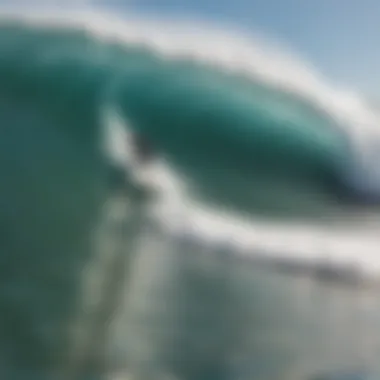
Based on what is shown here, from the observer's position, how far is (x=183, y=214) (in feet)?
4.26

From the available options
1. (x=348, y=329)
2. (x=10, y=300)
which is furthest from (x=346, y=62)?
(x=10, y=300)

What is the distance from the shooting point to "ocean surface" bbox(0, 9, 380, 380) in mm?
1273

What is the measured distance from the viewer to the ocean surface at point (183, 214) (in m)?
1.27

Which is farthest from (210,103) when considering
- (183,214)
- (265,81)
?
(183,214)

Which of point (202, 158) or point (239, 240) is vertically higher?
point (202, 158)

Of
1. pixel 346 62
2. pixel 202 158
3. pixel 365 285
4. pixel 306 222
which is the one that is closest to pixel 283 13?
pixel 346 62

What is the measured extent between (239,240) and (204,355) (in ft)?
0.94

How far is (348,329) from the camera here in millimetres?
1281

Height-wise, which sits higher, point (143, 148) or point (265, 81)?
point (265, 81)

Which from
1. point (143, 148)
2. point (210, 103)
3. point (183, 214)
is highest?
point (210, 103)

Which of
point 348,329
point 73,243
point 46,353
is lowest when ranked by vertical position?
point 46,353

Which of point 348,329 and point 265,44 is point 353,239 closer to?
point 348,329

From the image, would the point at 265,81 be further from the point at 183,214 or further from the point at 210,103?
the point at 183,214

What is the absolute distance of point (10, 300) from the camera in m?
1.29
